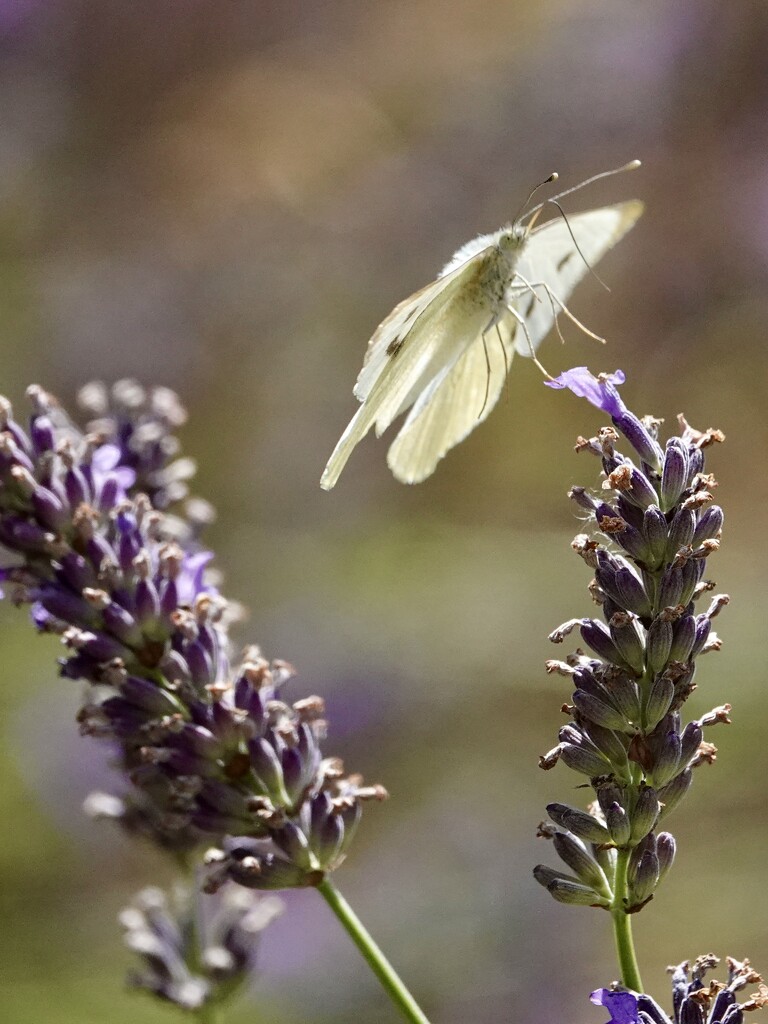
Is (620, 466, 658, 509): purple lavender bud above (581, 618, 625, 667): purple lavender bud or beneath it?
above

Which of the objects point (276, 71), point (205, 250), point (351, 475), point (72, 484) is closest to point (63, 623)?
point (72, 484)

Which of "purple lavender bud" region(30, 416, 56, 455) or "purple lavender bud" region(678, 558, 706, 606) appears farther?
"purple lavender bud" region(30, 416, 56, 455)

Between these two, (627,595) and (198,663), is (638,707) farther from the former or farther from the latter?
(198,663)

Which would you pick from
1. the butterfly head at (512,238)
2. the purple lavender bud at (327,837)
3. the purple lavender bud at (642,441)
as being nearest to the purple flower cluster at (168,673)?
the purple lavender bud at (327,837)

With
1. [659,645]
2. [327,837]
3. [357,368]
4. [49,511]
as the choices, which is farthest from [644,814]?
[357,368]

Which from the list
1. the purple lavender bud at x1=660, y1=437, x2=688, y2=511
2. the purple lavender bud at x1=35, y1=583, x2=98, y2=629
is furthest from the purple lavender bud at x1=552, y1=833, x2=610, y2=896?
the purple lavender bud at x1=35, y1=583, x2=98, y2=629

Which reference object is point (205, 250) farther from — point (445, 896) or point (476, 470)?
point (445, 896)

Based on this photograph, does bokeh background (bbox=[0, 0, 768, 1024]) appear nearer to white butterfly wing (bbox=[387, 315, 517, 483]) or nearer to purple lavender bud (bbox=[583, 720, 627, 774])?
white butterfly wing (bbox=[387, 315, 517, 483])
